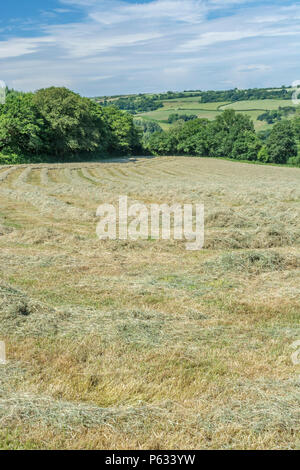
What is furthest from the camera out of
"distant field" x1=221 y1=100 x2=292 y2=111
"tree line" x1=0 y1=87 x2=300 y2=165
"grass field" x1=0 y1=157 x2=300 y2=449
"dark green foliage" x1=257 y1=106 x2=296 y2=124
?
"distant field" x1=221 y1=100 x2=292 y2=111

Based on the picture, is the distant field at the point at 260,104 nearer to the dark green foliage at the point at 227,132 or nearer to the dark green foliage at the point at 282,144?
the dark green foliage at the point at 227,132

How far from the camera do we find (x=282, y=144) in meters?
73.4

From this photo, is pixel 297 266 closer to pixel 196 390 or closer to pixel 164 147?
pixel 196 390

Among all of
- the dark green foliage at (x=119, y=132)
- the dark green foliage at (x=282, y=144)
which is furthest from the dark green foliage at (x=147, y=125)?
the dark green foliage at (x=282, y=144)

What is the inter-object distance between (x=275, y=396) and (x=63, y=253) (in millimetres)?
7909

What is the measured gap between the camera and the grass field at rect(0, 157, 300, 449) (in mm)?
4508

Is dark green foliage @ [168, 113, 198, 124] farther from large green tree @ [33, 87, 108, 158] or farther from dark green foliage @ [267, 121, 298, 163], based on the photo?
large green tree @ [33, 87, 108, 158]

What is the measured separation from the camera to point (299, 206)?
19.7m

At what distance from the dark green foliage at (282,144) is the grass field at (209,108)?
95.3 ft

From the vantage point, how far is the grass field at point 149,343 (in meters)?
4.51

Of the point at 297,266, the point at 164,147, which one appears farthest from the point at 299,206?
the point at 164,147

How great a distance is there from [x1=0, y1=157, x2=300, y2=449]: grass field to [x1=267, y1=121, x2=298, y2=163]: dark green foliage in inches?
Result: 2553

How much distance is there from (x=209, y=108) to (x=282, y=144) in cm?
7409

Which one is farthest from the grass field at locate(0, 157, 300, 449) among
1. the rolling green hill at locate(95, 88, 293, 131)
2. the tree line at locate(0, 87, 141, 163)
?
the rolling green hill at locate(95, 88, 293, 131)
